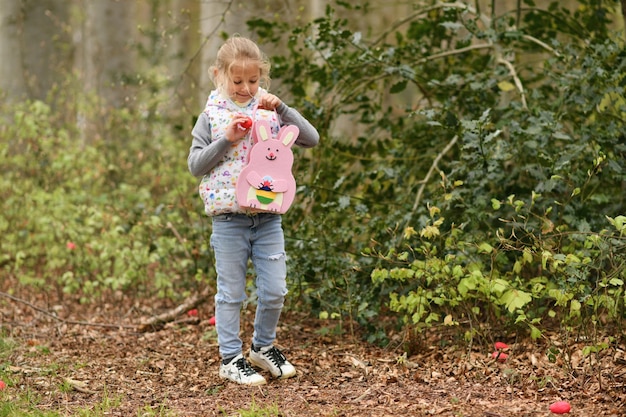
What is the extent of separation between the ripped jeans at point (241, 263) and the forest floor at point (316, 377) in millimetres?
291

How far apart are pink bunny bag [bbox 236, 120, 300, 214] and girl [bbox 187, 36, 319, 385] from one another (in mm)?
68

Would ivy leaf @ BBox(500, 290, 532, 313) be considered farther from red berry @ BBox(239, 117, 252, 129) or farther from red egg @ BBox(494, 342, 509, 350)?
red berry @ BBox(239, 117, 252, 129)

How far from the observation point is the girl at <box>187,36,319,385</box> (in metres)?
3.62

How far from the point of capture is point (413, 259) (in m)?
4.33

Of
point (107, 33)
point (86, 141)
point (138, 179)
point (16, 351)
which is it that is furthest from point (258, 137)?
point (107, 33)

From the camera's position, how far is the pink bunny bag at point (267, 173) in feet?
11.8

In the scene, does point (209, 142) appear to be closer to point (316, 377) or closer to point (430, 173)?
point (316, 377)

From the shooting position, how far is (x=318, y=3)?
8.50 metres

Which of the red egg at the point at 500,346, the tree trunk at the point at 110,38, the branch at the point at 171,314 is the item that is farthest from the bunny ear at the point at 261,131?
the tree trunk at the point at 110,38

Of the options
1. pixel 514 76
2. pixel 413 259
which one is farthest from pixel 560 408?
pixel 514 76

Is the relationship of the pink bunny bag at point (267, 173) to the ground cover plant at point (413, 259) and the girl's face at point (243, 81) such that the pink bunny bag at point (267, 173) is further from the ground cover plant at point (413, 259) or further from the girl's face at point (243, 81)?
the ground cover plant at point (413, 259)

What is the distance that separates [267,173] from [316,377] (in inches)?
41.2

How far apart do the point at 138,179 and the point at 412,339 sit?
397 cm

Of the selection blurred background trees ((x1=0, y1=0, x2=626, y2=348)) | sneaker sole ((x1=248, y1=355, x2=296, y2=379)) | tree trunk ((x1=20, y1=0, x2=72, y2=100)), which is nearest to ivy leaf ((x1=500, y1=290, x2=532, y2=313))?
blurred background trees ((x1=0, y1=0, x2=626, y2=348))
